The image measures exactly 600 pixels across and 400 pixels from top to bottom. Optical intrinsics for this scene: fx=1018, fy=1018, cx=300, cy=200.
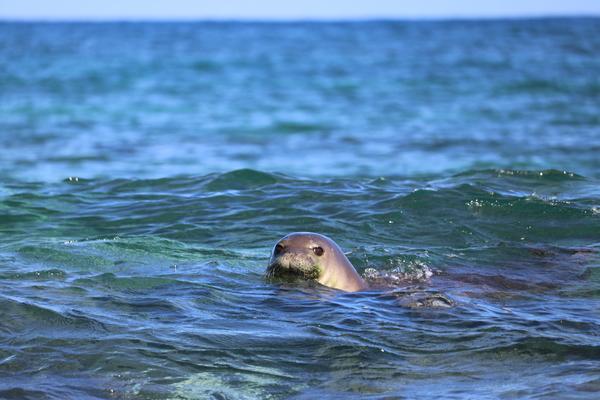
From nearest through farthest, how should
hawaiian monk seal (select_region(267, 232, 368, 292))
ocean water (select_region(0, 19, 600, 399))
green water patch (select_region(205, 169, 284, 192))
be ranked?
ocean water (select_region(0, 19, 600, 399))
hawaiian monk seal (select_region(267, 232, 368, 292))
green water patch (select_region(205, 169, 284, 192))

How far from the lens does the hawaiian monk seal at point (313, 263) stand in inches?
258

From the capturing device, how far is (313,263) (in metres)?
6.55

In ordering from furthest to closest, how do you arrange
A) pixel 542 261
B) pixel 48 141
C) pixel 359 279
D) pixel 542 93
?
pixel 542 93 < pixel 48 141 < pixel 542 261 < pixel 359 279

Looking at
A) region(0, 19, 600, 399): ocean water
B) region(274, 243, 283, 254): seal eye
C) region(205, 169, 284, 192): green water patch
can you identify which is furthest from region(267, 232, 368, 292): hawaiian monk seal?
region(205, 169, 284, 192): green water patch

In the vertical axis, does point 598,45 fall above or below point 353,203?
above

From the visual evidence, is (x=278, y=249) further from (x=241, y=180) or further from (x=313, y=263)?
(x=241, y=180)

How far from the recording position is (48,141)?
18109 millimetres

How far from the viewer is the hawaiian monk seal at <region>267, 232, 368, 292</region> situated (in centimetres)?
656

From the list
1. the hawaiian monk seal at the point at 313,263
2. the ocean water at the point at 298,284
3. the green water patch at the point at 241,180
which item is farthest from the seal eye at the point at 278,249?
the green water patch at the point at 241,180

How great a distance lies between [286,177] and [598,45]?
38354mm

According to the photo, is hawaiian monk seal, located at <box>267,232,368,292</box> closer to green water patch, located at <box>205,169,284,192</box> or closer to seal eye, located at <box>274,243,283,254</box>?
seal eye, located at <box>274,243,283,254</box>

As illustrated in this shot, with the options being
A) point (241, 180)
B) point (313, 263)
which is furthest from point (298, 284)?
point (241, 180)

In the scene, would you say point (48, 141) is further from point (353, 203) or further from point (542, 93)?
point (542, 93)

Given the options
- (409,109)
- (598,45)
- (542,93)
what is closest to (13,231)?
(409,109)
